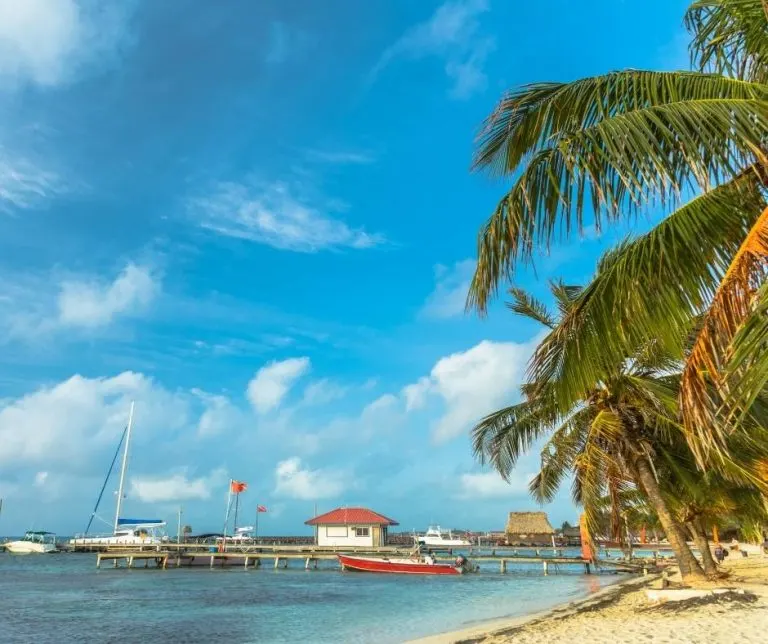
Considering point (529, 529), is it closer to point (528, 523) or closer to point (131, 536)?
point (528, 523)

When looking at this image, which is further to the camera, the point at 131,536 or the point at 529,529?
the point at 529,529

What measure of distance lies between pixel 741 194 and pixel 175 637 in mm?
20014

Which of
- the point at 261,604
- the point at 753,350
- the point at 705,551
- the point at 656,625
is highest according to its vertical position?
the point at 753,350

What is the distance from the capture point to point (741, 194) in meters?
4.39

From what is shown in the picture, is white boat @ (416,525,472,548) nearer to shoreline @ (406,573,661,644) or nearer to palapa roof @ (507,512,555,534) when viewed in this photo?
palapa roof @ (507,512,555,534)

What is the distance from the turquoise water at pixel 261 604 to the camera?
1945cm

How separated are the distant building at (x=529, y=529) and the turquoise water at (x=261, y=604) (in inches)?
1269

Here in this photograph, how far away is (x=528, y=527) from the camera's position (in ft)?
248

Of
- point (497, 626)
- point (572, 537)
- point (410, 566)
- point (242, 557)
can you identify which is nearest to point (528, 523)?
point (572, 537)

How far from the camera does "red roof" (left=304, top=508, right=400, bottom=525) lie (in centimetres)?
5338

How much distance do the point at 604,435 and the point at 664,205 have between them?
1017 centimetres

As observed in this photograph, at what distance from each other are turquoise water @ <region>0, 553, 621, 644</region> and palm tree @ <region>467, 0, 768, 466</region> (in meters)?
15.5

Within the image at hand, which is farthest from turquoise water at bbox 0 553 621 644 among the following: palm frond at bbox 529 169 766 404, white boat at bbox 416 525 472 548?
white boat at bbox 416 525 472 548

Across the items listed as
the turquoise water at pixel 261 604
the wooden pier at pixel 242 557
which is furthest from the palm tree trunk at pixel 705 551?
the wooden pier at pixel 242 557
